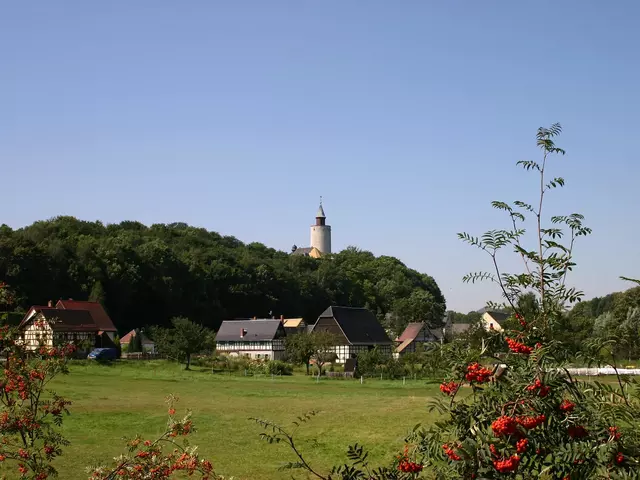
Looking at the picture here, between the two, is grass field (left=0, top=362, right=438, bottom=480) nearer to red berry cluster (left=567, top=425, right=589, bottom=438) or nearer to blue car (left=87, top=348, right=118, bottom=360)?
blue car (left=87, top=348, right=118, bottom=360)

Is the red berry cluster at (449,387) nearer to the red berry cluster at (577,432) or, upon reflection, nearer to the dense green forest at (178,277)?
the red berry cluster at (577,432)

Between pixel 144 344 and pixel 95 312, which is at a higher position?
pixel 95 312

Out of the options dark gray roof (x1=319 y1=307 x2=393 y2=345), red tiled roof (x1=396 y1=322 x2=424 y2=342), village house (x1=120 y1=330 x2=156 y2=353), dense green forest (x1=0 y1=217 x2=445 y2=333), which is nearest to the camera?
village house (x1=120 y1=330 x2=156 y2=353)

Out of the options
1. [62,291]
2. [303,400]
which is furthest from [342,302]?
[303,400]

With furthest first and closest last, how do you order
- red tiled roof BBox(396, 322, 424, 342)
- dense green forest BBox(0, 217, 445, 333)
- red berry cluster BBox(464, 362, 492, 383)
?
1. red tiled roof BBox(396, 322, 424, 342)
2. dense green forest BBox(0, 217, 445, 333)
3. red berry cluster BBox(464, 362, 492, 383)

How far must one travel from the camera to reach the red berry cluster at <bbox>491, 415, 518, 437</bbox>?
3678 millimetres

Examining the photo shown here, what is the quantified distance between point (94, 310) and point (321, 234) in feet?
347

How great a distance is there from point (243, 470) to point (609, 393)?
584 inches

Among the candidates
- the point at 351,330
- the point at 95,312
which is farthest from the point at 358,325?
the point at 95,312

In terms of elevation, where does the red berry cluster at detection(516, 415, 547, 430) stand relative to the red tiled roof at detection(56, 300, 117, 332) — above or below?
below

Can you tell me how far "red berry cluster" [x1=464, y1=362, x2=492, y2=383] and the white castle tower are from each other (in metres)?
166

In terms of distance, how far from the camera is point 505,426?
145 inches

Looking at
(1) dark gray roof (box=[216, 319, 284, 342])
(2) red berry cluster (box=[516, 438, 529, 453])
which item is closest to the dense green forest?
(1) dark gray roof (box=[216, 319, 284, 342])

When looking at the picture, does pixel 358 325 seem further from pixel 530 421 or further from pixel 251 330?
pixel 530 421
